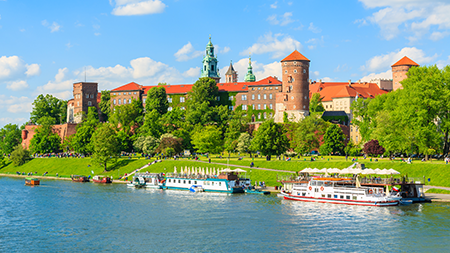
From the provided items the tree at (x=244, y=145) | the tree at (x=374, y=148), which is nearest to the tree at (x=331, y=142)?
the tree at (x=374, y=148)

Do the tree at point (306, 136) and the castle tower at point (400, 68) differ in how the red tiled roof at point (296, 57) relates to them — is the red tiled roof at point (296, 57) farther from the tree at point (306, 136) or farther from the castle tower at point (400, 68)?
the castle tower at point (400, 68)

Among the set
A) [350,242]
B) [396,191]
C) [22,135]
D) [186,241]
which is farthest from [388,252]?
[22,135]

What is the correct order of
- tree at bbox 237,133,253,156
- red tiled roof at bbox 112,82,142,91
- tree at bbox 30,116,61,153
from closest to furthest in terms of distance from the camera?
tree at bbox 237,133,253,156
tree at bbox 30,116,61,153
red tiled roof at bbox 112,82,142,91

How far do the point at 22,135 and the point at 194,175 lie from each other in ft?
304

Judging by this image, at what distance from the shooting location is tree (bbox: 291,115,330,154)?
352 ft

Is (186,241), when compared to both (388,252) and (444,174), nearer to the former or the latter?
(388,252)

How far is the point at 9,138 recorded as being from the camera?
155m

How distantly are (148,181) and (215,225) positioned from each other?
4164 centimetres

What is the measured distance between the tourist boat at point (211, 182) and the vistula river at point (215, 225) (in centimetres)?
586

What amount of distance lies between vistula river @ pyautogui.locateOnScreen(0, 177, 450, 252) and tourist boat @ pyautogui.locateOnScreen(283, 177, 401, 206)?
6.31 feet

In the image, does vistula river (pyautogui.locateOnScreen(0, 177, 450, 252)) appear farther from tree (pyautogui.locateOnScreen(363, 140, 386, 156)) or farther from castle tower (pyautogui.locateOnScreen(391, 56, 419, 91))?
castle tower (pyautogui.locateOnScreen(391, 56, 419, 91))

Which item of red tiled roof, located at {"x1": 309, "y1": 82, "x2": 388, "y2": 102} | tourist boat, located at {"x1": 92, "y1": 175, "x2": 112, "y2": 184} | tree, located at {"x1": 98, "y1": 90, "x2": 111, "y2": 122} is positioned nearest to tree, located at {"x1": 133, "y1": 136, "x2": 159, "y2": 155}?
tourist boat, located at {"x1": 92, "y1": 175, "x2": 112, "y2": 184}

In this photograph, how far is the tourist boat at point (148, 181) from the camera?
292 ft

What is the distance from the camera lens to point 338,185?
6906cm
